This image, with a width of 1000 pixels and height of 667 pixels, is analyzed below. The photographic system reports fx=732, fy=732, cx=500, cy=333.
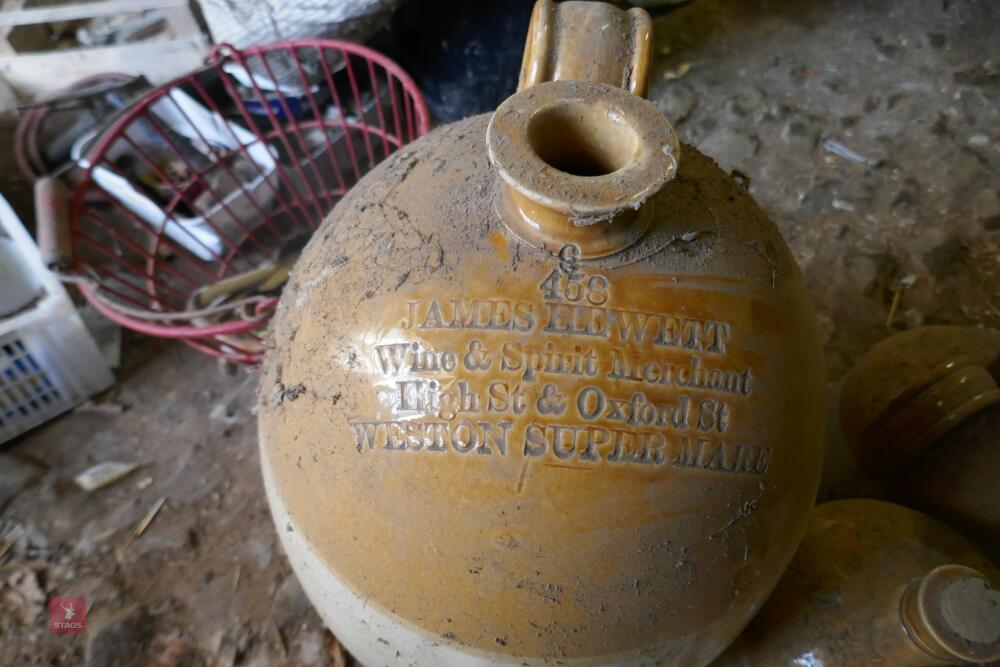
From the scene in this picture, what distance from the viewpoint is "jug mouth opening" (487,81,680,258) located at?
704 millimetres

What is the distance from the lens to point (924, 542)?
1.22 meters

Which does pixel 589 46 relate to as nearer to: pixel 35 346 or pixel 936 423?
pixel 936 423

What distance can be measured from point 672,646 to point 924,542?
588 mm

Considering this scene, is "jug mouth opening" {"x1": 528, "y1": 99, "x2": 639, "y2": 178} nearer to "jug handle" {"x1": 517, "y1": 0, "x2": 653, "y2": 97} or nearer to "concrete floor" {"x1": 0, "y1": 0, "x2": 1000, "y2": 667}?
"jug handle" {"x1": 517, "y1": 0, "x2": 653, "y2": 97}

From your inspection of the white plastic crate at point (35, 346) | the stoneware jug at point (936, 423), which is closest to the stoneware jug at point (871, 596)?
the stoneware jug at point (936, 423)

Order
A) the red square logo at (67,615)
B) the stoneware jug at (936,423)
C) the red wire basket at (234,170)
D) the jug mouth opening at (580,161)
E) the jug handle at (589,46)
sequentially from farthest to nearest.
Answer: the red wire basket at (234,170) < the red square logo at (67,615) < the stoneware jug at (936,423) < the jug handle at (589,46) < the jug mouth opening at (580,161)

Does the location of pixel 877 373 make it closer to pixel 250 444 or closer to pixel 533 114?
pixel 533 114

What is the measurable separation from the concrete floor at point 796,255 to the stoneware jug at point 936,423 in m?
0.20

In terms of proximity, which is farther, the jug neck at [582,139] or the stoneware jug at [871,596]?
the stoneware jug at [871,596]

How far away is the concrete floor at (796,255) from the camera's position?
1573mm

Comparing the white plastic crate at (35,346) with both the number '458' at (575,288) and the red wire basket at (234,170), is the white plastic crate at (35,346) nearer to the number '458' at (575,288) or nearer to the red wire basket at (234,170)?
the red wire basket at (234,170)

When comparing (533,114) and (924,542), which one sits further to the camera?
(924,542)

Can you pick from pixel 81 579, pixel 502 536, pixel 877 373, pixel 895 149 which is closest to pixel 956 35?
pixel 895 149

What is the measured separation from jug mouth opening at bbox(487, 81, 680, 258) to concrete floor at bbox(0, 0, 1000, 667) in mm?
1114
